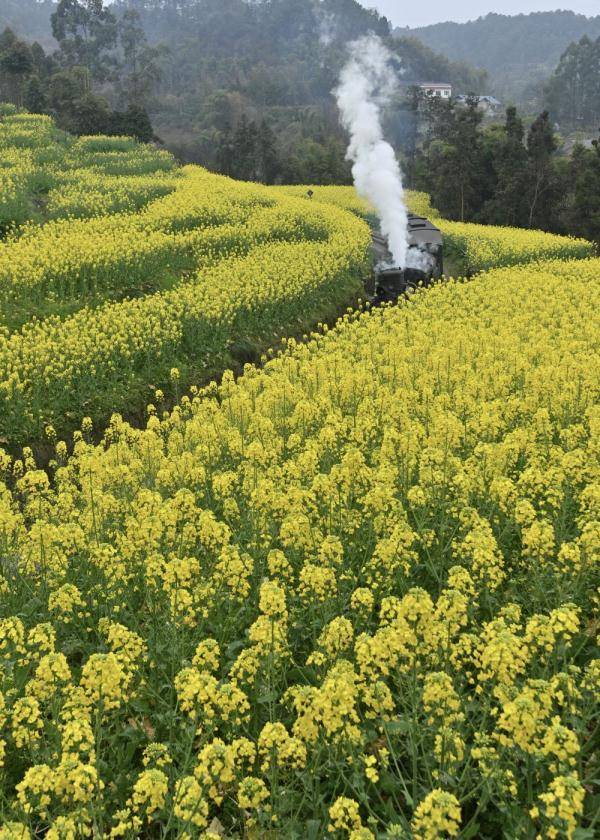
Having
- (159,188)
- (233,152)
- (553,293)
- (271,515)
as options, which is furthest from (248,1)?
(271,515)

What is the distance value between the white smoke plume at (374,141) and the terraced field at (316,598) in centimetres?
1750

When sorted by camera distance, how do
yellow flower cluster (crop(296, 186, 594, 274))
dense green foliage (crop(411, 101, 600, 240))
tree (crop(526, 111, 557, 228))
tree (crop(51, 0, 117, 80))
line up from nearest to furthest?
yellow flower cluster (crop(296, 186, 594, 274))
dense green foliage (crop(411, 101, 600, 240))
tree (crop(526, 111, 557, 228))
tree (crop(51, 0, 117, 80))

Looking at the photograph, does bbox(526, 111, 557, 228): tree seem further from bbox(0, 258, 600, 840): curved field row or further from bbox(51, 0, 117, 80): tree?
bbox(51, 0, 117, 80): tree

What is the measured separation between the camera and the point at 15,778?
4645mm

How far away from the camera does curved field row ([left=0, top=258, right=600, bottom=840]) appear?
3689mm

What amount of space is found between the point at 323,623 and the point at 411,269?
2301 cm

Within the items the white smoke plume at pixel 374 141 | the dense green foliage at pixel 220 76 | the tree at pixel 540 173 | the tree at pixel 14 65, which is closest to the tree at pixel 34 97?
the dense green foliage at pixel 220 76

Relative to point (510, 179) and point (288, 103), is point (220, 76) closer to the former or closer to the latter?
point (288, 103)

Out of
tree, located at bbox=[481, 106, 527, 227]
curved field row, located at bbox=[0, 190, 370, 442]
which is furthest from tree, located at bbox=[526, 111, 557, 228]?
curved field row, located at bbox=[0, 190, 370, 442]

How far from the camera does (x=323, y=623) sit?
518 centimetres

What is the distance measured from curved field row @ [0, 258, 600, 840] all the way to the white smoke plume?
2047 cm

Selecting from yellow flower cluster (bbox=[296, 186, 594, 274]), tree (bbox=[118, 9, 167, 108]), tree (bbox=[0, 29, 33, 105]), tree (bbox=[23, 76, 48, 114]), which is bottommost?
yellow flower cluster (bbox=[296, 186, 594, 274])

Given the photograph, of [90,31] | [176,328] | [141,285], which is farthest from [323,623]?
[90,31]

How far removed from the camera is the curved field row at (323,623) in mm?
3689
